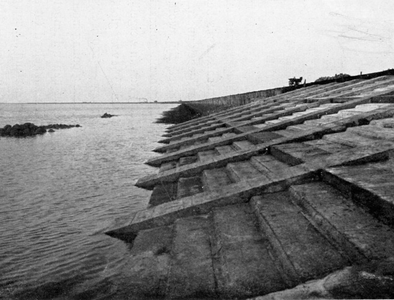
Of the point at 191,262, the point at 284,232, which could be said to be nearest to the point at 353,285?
the point at 284,232

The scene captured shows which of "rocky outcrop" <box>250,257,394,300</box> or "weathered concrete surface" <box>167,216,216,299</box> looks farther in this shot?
"weathered concrete surface" <box>167,216,216,299</box>

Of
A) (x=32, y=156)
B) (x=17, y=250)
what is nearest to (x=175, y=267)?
(x=17, y=250)

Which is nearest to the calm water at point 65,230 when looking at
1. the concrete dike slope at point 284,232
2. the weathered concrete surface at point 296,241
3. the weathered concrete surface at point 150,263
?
the weathered concrete surface at point 150,263

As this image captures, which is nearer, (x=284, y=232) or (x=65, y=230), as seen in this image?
(x=284, y=232)

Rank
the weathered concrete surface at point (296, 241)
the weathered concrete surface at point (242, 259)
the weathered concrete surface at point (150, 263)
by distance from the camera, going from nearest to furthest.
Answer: the weathered concrete surface at point (296, 241), the weathered concrete surface at point (242, 259), the weathered concrete surface at point (150, 263)

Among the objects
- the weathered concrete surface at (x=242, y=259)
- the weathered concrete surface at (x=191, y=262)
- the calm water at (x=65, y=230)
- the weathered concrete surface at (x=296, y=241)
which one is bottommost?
the calm water at (x=65, y=230)

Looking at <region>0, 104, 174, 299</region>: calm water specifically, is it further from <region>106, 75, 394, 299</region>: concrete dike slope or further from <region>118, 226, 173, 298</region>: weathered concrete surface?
<region>106, 75, 394, 299</region>: concrete dike slope

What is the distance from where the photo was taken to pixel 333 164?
3.48 metres

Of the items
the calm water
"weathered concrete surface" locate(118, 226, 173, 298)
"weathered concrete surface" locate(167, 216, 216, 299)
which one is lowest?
the calm water

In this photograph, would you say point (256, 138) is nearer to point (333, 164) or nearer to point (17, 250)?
point (333, 164)

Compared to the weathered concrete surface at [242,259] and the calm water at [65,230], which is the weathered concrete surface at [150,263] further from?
the weathered concrete surface at [242,259]

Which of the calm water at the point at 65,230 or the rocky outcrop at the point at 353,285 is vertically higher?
the rocky outcrop at the point at 353,285

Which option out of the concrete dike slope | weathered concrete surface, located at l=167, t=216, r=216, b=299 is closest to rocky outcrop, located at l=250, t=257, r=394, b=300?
the concrete dike slope

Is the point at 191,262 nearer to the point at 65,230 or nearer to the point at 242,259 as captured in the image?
the point at 242,259
